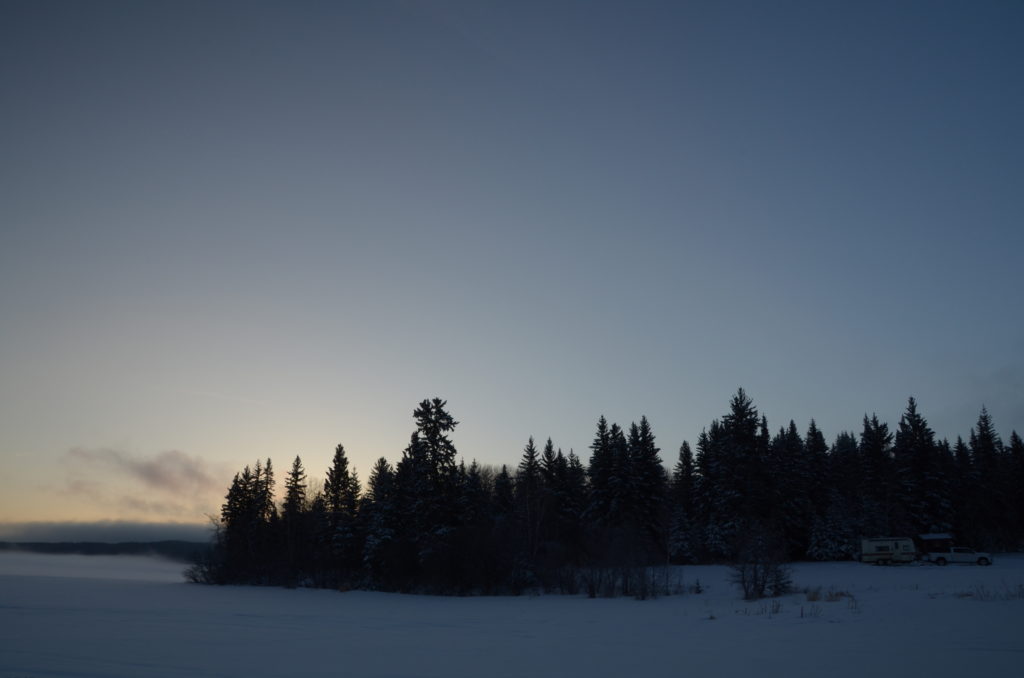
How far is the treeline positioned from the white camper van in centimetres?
558

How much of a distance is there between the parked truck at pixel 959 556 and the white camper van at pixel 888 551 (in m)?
1.49

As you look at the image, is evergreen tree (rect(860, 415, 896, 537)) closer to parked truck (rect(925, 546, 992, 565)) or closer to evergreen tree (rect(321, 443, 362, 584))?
parked truck (rect(925, 546, 992, 565))

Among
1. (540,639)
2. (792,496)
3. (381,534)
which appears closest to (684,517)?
(792,496)

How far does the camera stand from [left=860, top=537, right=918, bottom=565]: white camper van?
55.3m

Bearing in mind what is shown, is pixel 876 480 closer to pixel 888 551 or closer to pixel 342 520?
pixel 888 551

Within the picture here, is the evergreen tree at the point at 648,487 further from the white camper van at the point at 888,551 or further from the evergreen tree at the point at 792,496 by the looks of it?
the white camper van at the point at 888,551

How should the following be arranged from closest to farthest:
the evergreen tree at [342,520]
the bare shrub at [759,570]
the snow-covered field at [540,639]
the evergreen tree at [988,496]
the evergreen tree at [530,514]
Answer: the snow-covered field at [540,639]
the bare shrub at [759,570]
the evergreen tree at [530,514]
the evergreen tree at [342,520]
the evergreen tree at [988,496]

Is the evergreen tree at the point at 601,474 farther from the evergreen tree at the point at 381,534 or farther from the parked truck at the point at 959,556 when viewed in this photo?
the parked truck at the point at 959,556

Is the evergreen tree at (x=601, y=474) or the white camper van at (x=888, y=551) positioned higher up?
the evergreen tree at (x=601, y=474)

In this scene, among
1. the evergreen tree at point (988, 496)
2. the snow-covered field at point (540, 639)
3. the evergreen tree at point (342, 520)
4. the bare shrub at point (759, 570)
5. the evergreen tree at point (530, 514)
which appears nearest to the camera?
the snow-covered field at point (540, 639)

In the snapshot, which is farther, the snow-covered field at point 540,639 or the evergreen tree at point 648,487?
the evergreen tree at point 648,487

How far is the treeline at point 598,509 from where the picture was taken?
5141 centimetres

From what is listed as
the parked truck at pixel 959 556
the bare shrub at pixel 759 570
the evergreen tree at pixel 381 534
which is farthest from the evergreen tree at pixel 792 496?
the evergreen tree at pixel 381 534

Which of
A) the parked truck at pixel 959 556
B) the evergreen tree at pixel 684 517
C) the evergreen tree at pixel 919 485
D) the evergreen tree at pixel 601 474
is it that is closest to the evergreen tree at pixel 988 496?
the evergreen tree at pixel 919 485
